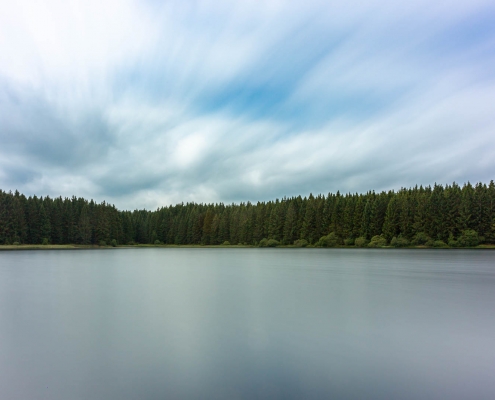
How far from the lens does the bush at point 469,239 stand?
6950cm

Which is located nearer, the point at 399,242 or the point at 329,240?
the point at 399,242

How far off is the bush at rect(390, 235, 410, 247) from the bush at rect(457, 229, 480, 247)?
31.5 ft

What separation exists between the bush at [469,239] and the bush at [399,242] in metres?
9.60

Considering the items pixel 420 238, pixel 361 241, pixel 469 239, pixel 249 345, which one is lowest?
pixel 249 345

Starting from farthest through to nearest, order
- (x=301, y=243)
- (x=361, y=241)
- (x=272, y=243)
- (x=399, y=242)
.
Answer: (x=272, y=243) < (x=301, y=243) < (x=361, y=241) < (x=399, y=242)

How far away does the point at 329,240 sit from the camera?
84625mm

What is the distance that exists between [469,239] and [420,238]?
8.57 meters

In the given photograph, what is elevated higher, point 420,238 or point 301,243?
point 420,238

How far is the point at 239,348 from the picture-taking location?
8.16 metres

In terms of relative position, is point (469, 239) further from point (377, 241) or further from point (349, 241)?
point (349, 241)

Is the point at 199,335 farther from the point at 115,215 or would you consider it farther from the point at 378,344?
the point at 115,215

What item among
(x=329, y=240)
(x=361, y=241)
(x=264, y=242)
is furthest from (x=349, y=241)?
(x=264, y=242)

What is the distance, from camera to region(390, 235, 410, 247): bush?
247ft

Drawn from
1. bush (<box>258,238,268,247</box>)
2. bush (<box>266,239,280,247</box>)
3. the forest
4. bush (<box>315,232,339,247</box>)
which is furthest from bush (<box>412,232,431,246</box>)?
bush (<box>258,238,268,247</box>)
